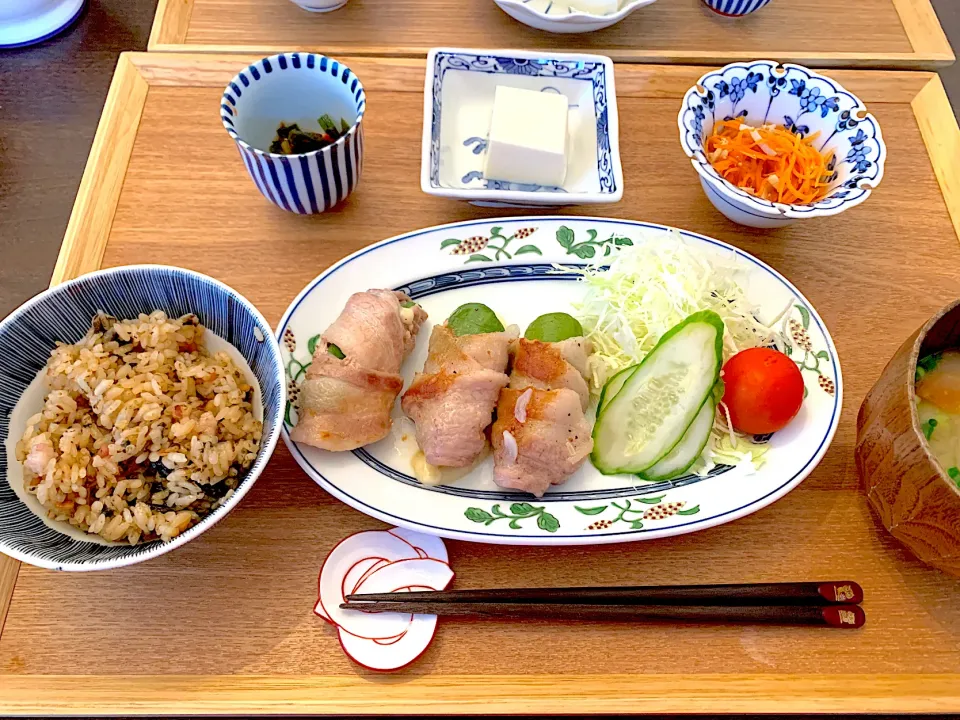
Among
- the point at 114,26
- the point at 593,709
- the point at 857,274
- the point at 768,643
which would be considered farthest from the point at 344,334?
the point at 114,26

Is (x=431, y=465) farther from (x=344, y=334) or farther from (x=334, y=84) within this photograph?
(x=334, y=84)

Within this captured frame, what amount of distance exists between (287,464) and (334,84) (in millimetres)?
990

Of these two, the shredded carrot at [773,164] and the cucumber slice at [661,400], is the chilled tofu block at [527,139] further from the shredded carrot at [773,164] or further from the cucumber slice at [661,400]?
the cucumber slice at [661,400]

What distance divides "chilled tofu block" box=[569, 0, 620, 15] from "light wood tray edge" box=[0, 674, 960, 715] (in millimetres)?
1918

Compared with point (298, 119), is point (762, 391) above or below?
below

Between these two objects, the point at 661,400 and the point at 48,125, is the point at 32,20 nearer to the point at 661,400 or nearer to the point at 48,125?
the point at 48,125

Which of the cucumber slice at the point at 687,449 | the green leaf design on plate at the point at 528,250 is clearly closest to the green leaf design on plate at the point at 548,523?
the cucumber slice at the point at 687,449

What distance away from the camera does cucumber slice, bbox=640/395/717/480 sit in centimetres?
149

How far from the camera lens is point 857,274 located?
1842mm

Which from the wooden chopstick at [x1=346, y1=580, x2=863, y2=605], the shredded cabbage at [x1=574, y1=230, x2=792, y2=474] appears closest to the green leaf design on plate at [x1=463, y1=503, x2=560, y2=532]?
the wooden chopstick at [x1=346, y1=580, x2=863, y2=605]

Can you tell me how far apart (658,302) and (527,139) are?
1.80 ft

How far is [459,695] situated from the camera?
1.29 m

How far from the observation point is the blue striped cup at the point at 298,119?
5.45 feet

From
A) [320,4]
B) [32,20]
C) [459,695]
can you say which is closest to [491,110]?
[320,4]
